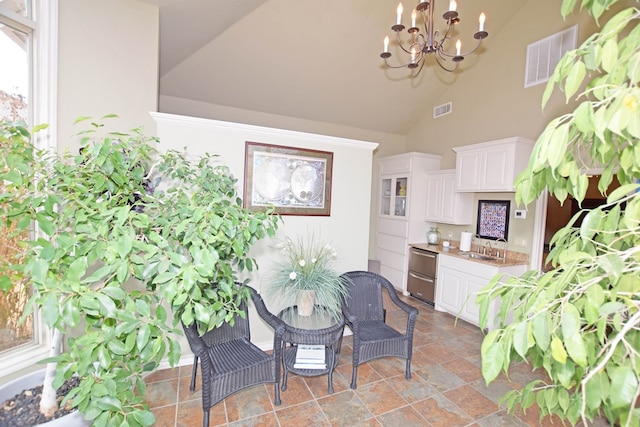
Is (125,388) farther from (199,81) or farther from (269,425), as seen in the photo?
(199,81)

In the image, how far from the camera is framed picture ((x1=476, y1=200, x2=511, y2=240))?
13.6 ft

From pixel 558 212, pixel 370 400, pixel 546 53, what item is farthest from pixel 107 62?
pixel 558 212

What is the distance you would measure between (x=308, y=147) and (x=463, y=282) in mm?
2784

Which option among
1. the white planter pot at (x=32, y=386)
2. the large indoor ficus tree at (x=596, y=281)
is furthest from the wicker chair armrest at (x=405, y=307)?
the white planter pot at (x=32, y=386)

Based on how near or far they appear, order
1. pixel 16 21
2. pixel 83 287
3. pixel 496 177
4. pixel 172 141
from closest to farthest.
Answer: pixel 83 287 < pixel 16 21 < pixel 172 141 < pixel 496 177

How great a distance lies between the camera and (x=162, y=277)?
0.94m

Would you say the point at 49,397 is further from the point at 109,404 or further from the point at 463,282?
the point at 463,282

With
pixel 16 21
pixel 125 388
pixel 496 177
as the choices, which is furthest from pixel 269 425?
pixel 496 177

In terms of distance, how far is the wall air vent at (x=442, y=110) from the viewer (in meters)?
5.09

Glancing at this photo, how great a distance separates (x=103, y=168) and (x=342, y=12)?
11.5 feet

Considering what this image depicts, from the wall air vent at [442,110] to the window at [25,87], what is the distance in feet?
16.9

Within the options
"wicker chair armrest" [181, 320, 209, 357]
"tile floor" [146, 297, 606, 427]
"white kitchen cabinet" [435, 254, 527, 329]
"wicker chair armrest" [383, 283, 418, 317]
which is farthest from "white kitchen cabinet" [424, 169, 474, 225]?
"wicker chair armrest" [181, 320, 209, 357]

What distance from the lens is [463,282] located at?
3932 mm

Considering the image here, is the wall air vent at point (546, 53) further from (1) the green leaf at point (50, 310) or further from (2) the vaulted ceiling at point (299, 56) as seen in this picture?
(1) the green leaf at point (50, 310)
